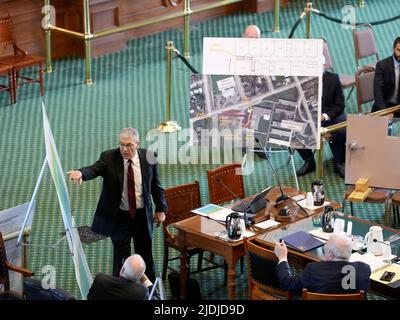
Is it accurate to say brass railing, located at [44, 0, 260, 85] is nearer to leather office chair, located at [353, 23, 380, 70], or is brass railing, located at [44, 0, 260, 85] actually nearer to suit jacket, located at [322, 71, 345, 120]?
leather office chair, located at [353, 23, 380, 70]

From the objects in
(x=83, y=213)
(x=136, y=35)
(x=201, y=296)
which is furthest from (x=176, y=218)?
(x=136, y=35)

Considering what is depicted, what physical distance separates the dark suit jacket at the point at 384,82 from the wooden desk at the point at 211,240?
9.01 ft

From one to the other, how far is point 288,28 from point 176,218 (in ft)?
23.5

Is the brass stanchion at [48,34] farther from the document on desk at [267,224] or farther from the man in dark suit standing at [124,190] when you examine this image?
the document on desk at [267,224]

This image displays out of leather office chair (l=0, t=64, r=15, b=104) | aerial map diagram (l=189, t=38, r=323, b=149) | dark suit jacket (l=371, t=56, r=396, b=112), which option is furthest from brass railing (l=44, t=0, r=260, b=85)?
aerial map diagram (l=189, t=38, r=323, b=149)

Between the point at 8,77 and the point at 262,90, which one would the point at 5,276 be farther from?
the point at 8,77

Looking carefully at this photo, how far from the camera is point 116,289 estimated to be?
795cm

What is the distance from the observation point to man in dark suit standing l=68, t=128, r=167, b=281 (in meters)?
9.18

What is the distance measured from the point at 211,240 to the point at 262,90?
217 cm

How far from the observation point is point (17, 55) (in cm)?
1395

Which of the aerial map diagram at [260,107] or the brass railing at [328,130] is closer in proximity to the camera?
the aerial map diagram at [260,107]

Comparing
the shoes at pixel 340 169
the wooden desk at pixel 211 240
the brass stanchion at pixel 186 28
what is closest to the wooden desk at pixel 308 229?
the wooden desk at pixel 211 240

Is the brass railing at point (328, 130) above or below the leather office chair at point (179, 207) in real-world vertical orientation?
above

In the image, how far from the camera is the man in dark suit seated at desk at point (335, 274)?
802 cm
